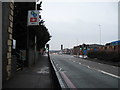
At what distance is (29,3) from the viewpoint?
16891 millimetres

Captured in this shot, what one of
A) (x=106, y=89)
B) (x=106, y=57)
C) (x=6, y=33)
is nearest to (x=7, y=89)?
(x=6, y=33)

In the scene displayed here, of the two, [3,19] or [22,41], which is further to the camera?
[22,41]

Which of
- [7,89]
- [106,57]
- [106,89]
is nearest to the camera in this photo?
[7,89]

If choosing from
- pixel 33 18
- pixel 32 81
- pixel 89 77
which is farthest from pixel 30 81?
pixel 33 18

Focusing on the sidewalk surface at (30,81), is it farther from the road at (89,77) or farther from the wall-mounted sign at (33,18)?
the wall-mounted sign at (33,18)

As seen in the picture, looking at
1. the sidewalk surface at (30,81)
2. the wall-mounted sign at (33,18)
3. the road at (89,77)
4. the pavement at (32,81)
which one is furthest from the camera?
the wall-mounted sign at (33,18)

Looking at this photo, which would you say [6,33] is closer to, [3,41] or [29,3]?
[3,41]

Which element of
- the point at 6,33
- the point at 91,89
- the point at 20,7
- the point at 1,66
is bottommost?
the point at 91,89

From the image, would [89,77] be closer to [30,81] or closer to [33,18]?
[30,81]

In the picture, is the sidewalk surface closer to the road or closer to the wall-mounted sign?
the road

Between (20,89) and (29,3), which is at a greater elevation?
(29,3)

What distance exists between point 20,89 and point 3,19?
3.24 meters

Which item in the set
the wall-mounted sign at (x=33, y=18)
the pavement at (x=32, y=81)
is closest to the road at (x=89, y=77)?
the pavement at (x=32, y=81)

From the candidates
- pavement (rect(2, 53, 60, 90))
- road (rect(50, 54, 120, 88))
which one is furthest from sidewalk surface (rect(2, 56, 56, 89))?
road (rect(50, 54, 120, 88))
